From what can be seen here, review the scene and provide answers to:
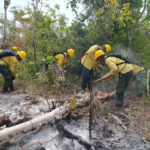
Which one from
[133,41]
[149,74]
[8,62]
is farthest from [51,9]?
[149,74]

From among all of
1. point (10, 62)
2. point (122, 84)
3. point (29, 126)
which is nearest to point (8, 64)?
point (10, 62)

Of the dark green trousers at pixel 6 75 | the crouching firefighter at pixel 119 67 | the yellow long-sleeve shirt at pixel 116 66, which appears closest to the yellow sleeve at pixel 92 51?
the crouching firefighter at pixel 119 67

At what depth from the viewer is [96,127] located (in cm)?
310

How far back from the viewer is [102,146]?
8.47 ft

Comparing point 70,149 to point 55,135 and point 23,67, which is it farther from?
point 23,67

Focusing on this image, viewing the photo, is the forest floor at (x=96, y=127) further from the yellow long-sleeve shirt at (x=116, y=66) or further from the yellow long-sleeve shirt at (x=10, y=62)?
the yellow long-sleeve shirt at (x=10, y=62)

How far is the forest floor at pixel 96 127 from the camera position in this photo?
8.58ft

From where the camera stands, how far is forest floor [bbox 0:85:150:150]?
2.62 m

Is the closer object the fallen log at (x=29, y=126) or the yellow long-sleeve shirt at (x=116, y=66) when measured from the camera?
the fallen log at (x=29, y=126)

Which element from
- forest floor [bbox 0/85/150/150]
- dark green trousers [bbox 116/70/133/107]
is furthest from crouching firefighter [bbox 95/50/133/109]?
forest floor [bbox 0/85/150/150]

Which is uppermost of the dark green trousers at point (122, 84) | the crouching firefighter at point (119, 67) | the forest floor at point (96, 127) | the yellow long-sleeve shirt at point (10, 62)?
the yellow long-sleeve shirt at point (10, 62)

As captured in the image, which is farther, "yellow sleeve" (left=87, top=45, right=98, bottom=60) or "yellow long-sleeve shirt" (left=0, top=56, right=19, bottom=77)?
"yellow long-sleeve shirt" (left=0, top=56, right=19, bottom=77)

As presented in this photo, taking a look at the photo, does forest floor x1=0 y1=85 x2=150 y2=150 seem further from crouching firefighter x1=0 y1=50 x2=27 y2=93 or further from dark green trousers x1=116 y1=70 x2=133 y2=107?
crouching firefighter x1=0 y1=50 x2=27 y2=93

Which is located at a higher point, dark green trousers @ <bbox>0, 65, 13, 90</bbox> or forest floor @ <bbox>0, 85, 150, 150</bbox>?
dark green trousers @ <bbox>0, 65, 13, 90</bbox>
